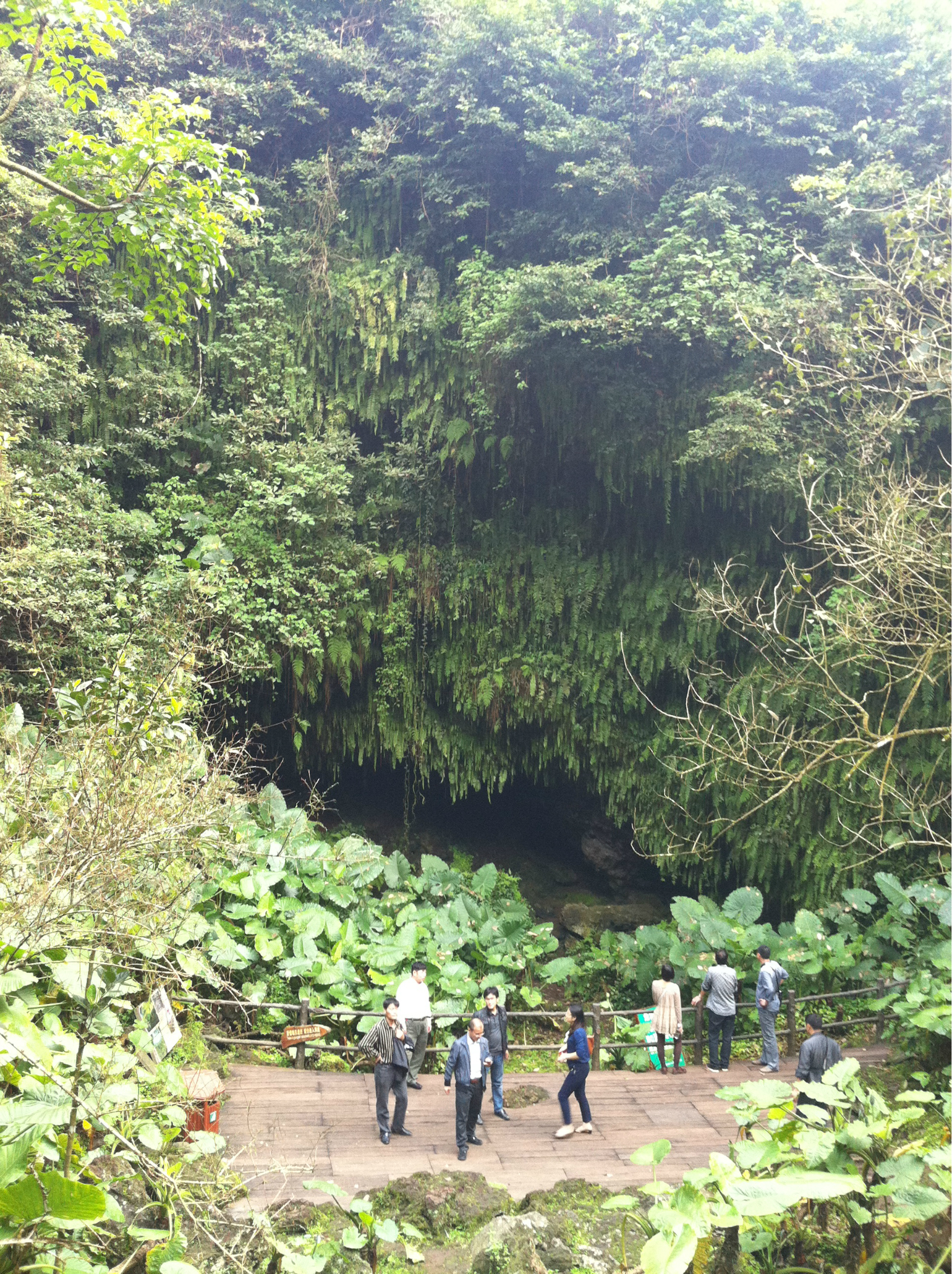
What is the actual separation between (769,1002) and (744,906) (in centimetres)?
285

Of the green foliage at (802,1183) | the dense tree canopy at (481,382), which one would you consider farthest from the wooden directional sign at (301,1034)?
the dense tree canopy at (481,382)

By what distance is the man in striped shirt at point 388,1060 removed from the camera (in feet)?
19.1

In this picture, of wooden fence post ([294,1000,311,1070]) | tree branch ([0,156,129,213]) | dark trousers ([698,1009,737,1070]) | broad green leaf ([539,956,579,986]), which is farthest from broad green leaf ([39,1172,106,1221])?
broad green leaf ([539,956,579,986])

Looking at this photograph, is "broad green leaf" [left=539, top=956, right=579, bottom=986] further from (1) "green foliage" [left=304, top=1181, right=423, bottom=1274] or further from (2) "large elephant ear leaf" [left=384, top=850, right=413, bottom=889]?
(1) "green foliage" [left=304, top=1181, right=423, bottom=1274]

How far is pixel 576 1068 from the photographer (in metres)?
6.09

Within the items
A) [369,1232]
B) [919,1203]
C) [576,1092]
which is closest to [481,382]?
[576,1092]

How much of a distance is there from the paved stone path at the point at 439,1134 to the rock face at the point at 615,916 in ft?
17.2

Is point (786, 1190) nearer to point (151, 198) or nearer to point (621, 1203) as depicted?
point (621, 1203)

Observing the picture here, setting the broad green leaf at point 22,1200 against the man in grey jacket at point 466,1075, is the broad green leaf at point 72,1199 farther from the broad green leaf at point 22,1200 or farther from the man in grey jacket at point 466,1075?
the man in grey jacket at point 466,1075

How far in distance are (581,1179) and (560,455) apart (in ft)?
30.4

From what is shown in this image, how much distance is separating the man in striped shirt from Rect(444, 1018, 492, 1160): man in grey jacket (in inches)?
14.3

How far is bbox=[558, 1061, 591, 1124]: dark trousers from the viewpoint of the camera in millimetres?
6109

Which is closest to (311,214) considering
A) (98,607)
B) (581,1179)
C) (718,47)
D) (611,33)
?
(611,33)

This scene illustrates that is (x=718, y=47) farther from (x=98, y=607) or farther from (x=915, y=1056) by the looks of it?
(x=915, y=1056)
